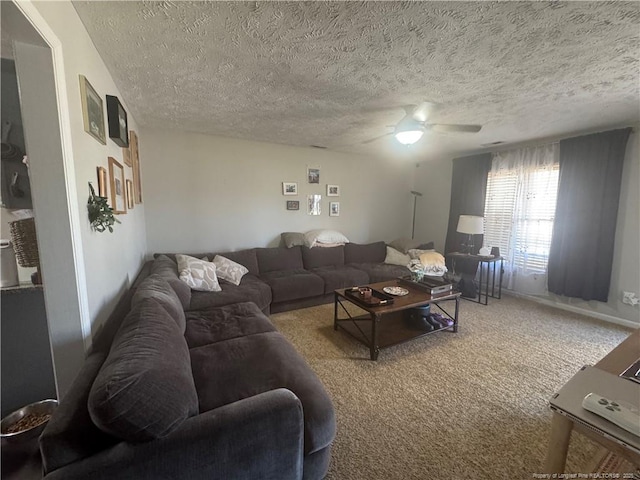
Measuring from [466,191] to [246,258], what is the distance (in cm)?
363

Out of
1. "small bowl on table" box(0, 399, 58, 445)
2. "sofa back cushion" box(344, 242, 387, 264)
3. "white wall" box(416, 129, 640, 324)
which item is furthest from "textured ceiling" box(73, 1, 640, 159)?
"sofa back cushion" box(344, 242, 387, 264)

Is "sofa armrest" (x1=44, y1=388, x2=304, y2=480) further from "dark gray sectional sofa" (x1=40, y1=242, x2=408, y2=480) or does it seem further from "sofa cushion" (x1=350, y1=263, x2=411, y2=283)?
"sofa cushion" (x1=350, y1=263, x2=411, y2=283)

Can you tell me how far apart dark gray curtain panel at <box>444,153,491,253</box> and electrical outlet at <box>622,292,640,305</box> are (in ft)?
5.46

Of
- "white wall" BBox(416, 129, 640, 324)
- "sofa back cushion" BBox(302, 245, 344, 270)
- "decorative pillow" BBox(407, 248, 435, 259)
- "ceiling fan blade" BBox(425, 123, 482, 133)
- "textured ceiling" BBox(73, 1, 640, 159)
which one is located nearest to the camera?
"textured ceiling" BBox(73, 1, 640, 159)

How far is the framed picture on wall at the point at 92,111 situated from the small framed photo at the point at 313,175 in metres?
3.02

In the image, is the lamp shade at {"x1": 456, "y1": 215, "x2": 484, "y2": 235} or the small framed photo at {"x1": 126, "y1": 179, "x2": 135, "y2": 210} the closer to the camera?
the small framed photo at {"x1": 126, "y1": 179, "x2": 135, "y2": 210}

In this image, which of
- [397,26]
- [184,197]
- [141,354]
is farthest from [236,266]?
[397,26]

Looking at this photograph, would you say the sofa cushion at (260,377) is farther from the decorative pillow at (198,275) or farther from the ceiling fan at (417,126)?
the ceiling fan at (417,126)

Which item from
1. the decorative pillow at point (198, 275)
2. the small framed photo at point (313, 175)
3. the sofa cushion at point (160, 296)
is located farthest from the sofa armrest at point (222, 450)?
the small framed photo at point (313, 175)

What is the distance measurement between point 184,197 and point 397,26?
10.5 feet

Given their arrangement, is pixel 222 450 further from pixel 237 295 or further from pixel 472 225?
pixel 472 225

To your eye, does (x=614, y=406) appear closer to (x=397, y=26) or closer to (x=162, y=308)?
(x=397, y=26)

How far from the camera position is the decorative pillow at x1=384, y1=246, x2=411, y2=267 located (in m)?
4.48

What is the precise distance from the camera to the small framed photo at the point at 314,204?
4555 millimetres
